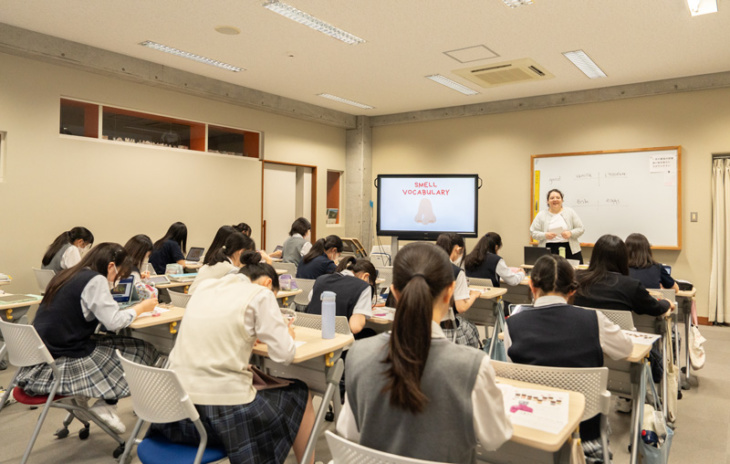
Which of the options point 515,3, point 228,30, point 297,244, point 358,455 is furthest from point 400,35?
point 358,455

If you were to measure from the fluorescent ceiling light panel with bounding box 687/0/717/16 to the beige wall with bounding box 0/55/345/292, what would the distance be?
19.1 feet

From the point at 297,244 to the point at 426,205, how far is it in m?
2.73

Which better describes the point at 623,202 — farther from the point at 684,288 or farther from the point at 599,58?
the point at 684,288

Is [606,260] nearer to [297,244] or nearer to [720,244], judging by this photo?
[297,244]

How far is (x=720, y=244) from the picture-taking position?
21.5 ft

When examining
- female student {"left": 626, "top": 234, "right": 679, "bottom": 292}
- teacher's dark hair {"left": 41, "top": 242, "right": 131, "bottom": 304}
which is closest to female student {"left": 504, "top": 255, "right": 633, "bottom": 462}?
female student {"left": 626, "top": 234, "right": 679, "bottom": 292}

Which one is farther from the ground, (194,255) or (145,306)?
(194,255)

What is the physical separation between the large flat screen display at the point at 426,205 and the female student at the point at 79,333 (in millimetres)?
5738

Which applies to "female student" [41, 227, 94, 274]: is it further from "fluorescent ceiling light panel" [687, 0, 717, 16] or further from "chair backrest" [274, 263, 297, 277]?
"fluorescent ceiling light panel" [687, 0, 717, 16]

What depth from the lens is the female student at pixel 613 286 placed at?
316cm

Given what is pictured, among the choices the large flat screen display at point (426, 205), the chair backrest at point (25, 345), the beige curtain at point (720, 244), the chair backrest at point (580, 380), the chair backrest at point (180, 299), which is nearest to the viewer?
the chair backrest at point (580, 380)

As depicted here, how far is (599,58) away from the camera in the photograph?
19.7 ft

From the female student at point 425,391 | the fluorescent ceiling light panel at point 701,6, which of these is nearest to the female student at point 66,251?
the female student at point 425,391

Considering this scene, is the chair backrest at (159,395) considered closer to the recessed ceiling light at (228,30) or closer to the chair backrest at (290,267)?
the chair backrest at (290,267)
